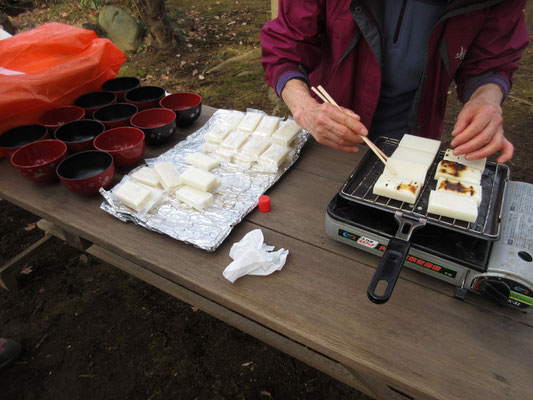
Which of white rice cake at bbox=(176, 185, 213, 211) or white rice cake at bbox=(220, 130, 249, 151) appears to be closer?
white rice cake at bbox=(176, 185, 213, 211)

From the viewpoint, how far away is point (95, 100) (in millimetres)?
2617

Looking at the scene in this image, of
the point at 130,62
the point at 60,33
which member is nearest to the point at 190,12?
the point at 130,62

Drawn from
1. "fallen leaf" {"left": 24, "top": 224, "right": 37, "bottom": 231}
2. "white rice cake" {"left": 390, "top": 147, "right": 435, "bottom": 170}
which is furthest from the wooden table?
"fallen leaf" {"left": 24, "top": 224, "right": 37, "bottom": 231}

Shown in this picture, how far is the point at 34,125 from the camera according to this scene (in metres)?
2.28

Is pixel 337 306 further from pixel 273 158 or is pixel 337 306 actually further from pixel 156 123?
pixel 156 123

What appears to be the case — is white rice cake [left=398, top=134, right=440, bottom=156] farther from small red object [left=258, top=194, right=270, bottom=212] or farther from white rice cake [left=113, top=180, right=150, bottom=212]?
white rice cake [left=113, top=180, right=150, bottom=212]

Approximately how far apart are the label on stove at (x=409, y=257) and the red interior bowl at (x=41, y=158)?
165 cm

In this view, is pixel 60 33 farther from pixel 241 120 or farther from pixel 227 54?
pixel 227 54

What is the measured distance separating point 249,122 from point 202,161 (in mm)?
472

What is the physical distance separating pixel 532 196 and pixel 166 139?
2.07m

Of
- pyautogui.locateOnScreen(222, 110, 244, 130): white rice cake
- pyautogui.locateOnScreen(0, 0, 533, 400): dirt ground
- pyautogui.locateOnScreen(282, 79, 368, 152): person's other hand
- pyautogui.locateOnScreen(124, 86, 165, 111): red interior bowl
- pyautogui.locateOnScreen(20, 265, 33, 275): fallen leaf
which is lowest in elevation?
pyautogui.locateOnScreen(0, 0, 533, 400): dirt ground

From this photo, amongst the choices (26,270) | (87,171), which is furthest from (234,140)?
(26,270)

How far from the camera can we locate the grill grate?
4.14 ft

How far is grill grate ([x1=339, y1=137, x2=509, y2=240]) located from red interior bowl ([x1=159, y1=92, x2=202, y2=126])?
1365 millimetres
